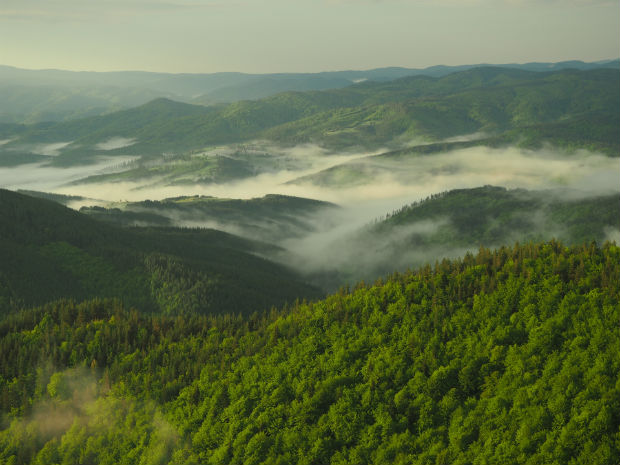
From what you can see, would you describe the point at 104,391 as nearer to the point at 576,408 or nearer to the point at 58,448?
the point at 58,448

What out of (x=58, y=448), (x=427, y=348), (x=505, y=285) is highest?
(x=505, y=285)

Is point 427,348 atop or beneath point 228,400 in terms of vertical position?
atop

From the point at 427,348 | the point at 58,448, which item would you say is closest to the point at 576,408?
the point at 427,348

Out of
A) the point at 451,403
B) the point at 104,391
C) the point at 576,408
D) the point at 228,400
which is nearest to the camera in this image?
the point at 576,408

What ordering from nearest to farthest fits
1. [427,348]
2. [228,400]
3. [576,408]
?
[576,408], [427,348], [228,400]

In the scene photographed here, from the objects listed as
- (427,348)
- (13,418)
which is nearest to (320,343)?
(427,348)

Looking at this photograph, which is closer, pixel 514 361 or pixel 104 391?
pixel 514 361
